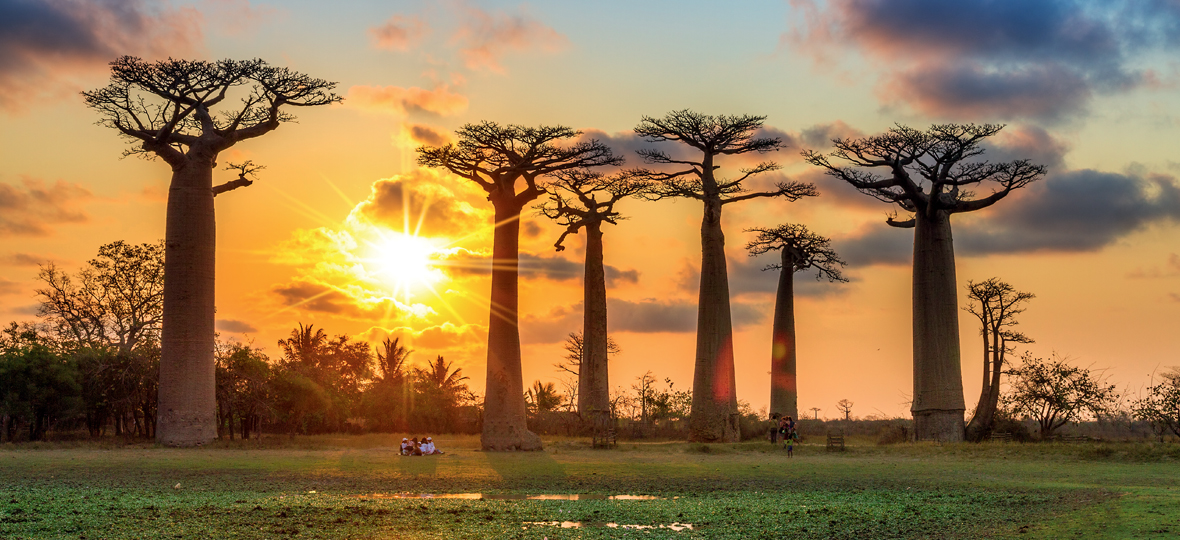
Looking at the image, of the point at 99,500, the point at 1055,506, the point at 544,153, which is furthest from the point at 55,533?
the point at 544,153

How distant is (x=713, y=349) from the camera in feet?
126

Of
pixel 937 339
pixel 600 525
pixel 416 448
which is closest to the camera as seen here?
pixel 600 525

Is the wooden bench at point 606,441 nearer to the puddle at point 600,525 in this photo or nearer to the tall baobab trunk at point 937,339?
the tall baobab trunk at point 937,339

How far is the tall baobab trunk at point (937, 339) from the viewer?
111 feet

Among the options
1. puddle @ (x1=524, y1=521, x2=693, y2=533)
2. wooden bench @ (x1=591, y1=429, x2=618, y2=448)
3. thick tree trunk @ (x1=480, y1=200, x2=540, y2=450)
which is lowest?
wooden bench @ (x1=591, y1=429, x2=618, y2=448)

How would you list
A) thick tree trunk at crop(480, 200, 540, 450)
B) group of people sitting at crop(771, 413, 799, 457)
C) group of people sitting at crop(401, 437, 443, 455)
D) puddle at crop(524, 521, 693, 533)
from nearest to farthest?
puddle at crop(524, 521, 693, 533), group of people sitting at crop(401, 437, 443, 455), group of people sitting at crop(771, 413, 799, 457), thick tree trunk at crop(480, 200, 540, 450)

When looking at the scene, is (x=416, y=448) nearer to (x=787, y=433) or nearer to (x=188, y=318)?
(x=188, y=318)

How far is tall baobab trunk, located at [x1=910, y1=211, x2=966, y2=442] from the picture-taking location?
1326 inches

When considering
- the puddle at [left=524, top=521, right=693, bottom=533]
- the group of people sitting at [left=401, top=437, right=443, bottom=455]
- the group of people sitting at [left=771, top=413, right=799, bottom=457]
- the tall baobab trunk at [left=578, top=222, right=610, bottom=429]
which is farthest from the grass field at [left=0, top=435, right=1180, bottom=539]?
the tall baobab trunk at [left=578, top=222, right=610, bottom=429]

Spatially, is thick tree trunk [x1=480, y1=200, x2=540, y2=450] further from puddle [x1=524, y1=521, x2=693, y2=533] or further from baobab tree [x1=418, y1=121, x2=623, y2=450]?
puddle [x1=524, y1=521, x2=693, y2=533]

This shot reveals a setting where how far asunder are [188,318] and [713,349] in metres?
18.7

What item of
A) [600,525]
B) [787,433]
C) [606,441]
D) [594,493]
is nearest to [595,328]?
[606,441]

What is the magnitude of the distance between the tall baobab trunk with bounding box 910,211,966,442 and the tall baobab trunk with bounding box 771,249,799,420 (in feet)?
34.0

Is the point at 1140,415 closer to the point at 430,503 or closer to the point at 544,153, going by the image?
the point at 544,153
